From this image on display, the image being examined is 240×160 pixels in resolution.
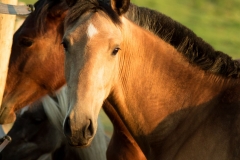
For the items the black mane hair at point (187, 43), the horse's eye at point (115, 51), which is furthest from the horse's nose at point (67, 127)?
the black mane hair at point (187, 43)

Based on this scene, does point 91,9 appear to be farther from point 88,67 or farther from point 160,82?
point 160,82

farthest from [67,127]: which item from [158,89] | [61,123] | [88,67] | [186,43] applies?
[61,123]

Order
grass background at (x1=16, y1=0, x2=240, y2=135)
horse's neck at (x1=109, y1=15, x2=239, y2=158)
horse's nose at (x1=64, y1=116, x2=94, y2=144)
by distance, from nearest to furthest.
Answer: horse's nose at (x1=64, y1=116, x2=94, y2=144), horse's neck at (x1=109, y1=15, x2=239, y2=158), grass background at (x1=16, y1=0, x2=240, y2=135)

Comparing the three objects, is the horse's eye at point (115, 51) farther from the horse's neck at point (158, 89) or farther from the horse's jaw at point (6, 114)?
the horse's jaw at point (6, 114)

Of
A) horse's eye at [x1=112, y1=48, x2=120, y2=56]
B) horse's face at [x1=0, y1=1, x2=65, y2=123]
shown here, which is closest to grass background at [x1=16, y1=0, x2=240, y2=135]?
horse's face at [x1=0, y1=1, x2=65, y2=123]

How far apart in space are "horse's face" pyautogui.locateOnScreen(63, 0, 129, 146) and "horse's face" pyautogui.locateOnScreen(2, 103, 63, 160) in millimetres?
2010

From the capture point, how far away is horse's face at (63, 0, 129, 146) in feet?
12.7

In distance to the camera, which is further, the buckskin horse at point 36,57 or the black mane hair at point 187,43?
the buckskin horse at point 36,57

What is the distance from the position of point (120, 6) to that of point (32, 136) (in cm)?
229

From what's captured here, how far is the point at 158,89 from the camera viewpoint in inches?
Result: 172

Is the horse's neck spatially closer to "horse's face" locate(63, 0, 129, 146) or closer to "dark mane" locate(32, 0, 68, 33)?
"horse's face" locate(63, 0, 129, 146)

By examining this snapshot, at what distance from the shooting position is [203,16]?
25750mm

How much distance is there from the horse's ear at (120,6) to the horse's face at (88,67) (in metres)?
0.10

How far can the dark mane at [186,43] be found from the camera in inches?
172
